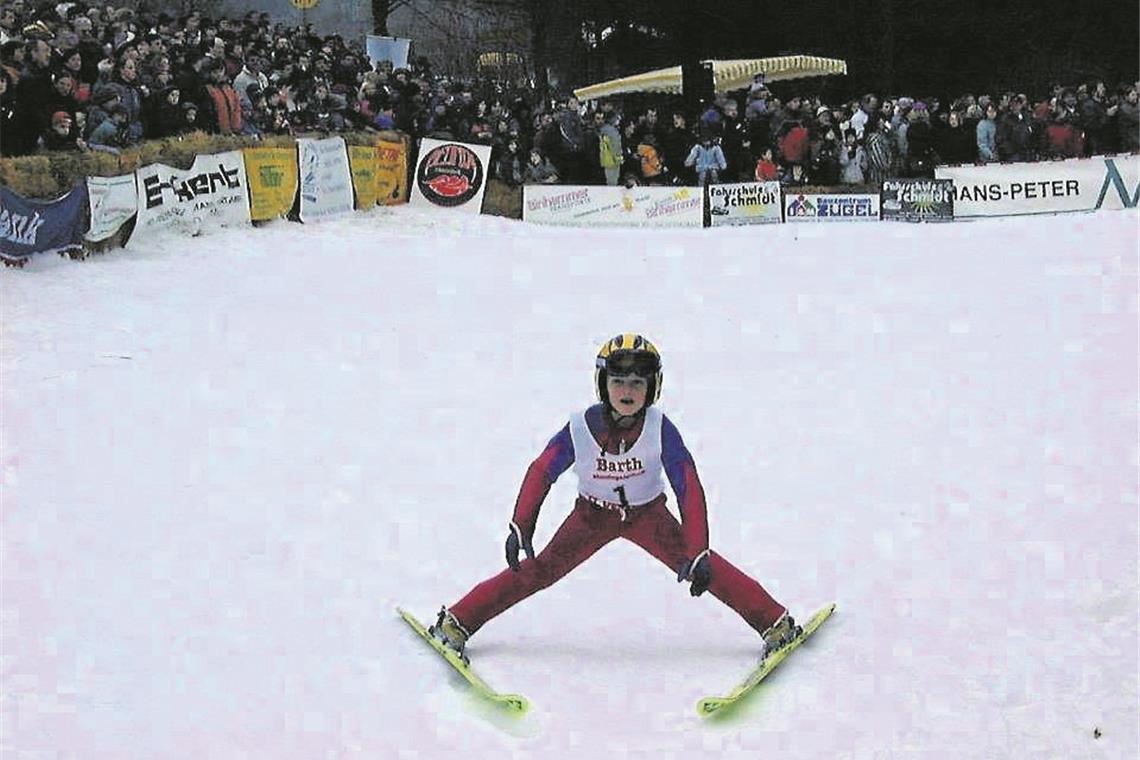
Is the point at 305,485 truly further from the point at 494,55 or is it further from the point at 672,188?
the point at 494,55

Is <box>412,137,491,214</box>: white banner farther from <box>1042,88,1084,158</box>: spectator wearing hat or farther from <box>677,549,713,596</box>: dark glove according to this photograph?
<box>677,549,713,596</box>: dark glove

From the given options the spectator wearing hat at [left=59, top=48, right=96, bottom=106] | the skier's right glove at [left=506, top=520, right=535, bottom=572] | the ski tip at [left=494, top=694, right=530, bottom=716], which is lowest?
the ski tip at [left=494, top=694, right=530, bottom=716]

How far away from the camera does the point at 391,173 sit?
2000 centimetres

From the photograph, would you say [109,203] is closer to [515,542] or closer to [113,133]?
[113,133]

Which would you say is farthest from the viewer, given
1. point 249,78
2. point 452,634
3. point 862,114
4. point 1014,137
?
point 862,114

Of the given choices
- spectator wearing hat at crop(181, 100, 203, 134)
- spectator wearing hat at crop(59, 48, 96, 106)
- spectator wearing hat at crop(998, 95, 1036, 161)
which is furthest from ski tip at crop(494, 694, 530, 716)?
spectator wearing hat at crop(998, 95, 1036, 161)

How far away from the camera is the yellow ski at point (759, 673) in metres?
5.25

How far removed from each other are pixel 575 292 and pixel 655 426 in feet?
31.9

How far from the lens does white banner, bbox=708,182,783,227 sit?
68.5 feet

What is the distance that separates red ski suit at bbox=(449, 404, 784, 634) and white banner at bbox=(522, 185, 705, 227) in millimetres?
15141

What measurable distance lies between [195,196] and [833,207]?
1031 cm

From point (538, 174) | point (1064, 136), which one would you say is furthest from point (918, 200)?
point (538, 174)

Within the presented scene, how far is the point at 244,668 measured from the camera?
18.8ft

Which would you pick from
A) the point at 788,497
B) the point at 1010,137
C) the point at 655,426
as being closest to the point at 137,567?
the point at 655,426
